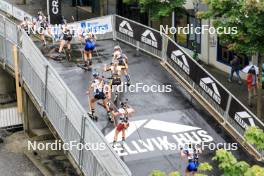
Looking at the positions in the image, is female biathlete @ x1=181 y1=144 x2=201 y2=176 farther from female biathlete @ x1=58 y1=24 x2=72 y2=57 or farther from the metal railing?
female biathlete @ x1=58 y1=24 x2=72 y2=57

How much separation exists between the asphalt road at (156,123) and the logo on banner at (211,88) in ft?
2.66

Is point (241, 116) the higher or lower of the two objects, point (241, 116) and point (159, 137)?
the higher

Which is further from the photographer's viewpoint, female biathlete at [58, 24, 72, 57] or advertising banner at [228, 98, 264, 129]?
female biathlete at [58, 24, 72, 57]

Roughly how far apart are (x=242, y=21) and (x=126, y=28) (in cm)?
874

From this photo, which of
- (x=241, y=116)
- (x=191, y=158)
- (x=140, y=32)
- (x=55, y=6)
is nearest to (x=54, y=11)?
(x=55, y=6)

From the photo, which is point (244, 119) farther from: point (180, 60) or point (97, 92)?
point (97, 92)

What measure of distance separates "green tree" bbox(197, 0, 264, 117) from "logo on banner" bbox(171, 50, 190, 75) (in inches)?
84.3

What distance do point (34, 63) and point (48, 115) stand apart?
8.48 ft

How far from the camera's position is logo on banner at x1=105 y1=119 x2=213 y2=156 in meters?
19.8

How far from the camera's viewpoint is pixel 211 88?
22.2 m

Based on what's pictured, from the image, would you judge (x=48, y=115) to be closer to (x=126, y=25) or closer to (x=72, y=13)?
(x=126, y=25)

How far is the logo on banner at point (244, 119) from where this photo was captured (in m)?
19.8

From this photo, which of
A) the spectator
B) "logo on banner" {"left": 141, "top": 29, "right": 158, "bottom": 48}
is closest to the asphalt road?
"logo on banner" {"left": 141, "top": 29, "right": 158, "bottom": 48}

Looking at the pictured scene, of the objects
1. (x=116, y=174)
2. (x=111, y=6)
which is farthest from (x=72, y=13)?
(x=116, y=174)
